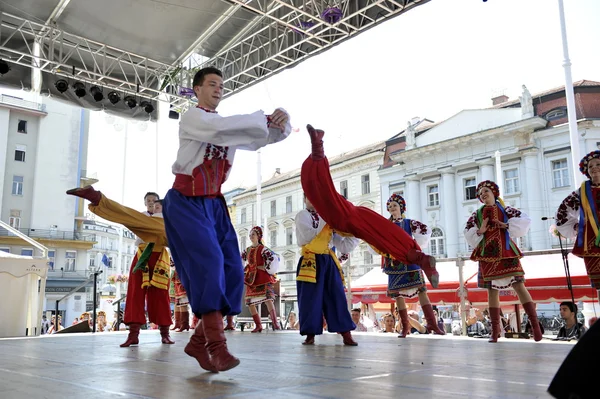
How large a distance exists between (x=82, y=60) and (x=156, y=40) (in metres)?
1.33

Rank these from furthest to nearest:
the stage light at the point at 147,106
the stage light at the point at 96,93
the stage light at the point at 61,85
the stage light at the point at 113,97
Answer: the stage light at the point at 147,106 < the stage light at the point at 113,97 < the stage light at the point at 96,93 < the stage light at the point at 61,85

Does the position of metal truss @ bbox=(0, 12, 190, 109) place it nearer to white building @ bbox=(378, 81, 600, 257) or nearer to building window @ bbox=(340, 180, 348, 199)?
white building @ bbox=(378, 81, 600, 257)

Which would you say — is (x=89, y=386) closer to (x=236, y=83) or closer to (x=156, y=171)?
(x=236, y=83)

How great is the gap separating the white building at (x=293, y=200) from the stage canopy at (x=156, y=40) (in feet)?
56.0

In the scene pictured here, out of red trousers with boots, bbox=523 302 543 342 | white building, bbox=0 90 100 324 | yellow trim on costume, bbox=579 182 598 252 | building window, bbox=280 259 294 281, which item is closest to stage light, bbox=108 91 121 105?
red trousers with boots, bbox=523 302 543 342

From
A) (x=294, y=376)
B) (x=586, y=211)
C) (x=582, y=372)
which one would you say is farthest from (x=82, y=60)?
(x=582, y=372)

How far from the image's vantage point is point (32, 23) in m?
8.90

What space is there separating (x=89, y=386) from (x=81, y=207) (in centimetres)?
3510

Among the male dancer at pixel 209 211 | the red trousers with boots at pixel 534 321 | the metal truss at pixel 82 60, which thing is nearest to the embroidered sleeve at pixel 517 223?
the red trousers with boots at pixel 534 321

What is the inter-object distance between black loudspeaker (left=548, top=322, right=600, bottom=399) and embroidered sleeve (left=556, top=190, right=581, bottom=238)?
4.05 meters

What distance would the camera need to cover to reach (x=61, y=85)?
995cm

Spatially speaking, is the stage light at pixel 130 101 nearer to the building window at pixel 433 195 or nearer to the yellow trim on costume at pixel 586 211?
the yellow trim on costume at pixel 586 211

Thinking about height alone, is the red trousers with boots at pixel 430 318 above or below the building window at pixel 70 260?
below

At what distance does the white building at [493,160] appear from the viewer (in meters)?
21.1
